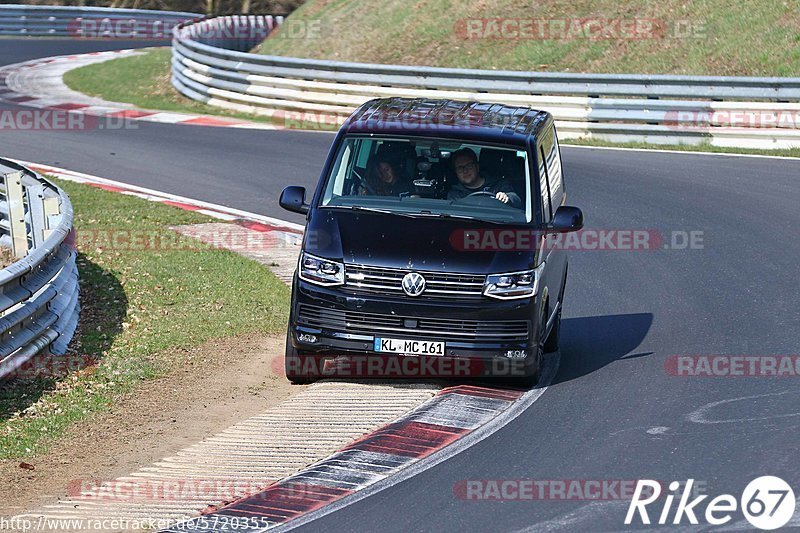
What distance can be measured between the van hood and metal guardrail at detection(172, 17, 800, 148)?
1246cm

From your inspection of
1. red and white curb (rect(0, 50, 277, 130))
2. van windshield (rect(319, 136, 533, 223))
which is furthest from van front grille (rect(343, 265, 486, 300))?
red and white curb (rect(0, 50, 277, 130))

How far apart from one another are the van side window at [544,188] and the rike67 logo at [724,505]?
3.24m

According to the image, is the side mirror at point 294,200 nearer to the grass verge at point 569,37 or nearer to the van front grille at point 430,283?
the van front grille at point 430,283

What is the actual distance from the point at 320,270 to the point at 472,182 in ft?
5.03

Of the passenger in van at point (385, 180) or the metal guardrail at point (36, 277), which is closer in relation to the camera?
the metal guardrail at point (36, 277)

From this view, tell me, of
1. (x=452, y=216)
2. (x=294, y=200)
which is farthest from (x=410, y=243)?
(x=294, y=200)

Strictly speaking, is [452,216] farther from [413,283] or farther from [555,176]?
[555,176]

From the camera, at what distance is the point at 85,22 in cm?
4412

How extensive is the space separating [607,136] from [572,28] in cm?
626

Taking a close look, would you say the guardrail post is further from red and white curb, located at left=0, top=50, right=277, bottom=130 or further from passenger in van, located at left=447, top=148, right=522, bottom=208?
red and white curb, located at left=0, top=50, right=277, bottom=130

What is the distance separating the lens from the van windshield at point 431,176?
10.2m

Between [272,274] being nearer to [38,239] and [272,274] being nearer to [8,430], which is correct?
[38,239]

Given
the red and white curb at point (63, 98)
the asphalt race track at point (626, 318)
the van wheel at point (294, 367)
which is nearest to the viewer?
the asphalt race track at point (626, 318)

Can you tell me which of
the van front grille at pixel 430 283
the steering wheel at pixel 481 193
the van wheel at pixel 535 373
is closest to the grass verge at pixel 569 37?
the steering wheel at pixel 481 193
